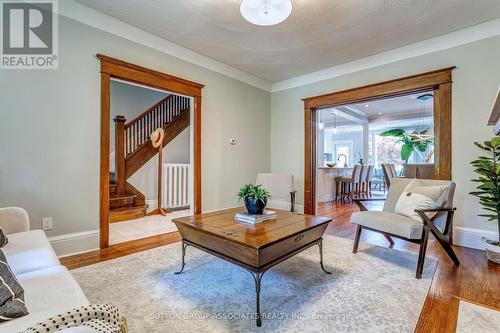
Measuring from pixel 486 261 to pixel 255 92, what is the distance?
3.97 m

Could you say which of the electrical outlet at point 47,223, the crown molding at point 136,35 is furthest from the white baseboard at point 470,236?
the electrical outlet at point 47,223

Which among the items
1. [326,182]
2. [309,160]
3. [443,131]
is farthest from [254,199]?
[326,182]

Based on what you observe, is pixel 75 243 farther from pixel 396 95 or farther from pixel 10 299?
pixel 396 95

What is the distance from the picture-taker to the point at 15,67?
227cm

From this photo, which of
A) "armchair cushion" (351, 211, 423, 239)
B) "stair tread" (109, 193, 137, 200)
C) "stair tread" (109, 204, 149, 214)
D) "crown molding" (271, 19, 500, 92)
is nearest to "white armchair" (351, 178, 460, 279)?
"armchair cushion" (351, 211, 423, 239)

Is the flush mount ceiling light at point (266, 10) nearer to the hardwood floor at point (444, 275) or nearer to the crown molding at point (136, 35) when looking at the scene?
the crown molding at point (136, 35)

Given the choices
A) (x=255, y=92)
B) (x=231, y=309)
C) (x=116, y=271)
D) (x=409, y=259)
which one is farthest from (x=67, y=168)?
(x=409, y=259)

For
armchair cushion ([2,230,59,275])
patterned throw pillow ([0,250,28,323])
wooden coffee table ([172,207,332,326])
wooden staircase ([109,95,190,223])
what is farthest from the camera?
wooden staircase ([109,95,190,223])

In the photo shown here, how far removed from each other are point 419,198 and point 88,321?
2806 mm

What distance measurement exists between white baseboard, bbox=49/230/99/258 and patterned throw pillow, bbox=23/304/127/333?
2.28 metres

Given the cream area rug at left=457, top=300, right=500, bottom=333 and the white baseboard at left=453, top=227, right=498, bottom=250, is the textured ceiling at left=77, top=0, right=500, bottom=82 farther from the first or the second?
the cream area rug at left=457, top=300, right=500, bottom=333

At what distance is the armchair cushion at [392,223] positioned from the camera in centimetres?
215

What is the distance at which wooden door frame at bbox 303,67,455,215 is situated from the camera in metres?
3.02

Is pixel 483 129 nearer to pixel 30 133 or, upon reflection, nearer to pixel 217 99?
pixel 217 99
